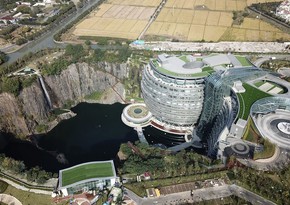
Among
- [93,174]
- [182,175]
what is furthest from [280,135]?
[93,174]

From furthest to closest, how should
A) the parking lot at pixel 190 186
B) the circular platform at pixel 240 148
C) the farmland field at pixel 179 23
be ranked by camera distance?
1. the farmland field at pixel 179 23
2. the circular platform at pixel 240 148
3. the parking lot at pixel 190 186

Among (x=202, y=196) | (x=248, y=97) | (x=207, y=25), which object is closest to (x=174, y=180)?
(x=202, y=196)

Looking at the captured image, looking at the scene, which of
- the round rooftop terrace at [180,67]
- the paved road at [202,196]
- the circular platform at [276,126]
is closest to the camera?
the paved road at [202,196]

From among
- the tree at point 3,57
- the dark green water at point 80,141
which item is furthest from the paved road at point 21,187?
the tree at point 3,57

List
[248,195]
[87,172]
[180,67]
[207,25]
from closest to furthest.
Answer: [248,195] < [87,172] < [180,67] < [207,25]

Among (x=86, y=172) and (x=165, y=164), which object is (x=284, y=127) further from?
(x=86, y=172)

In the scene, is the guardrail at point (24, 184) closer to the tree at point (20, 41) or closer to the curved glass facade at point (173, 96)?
the curved glass facade at point (173, 96)
